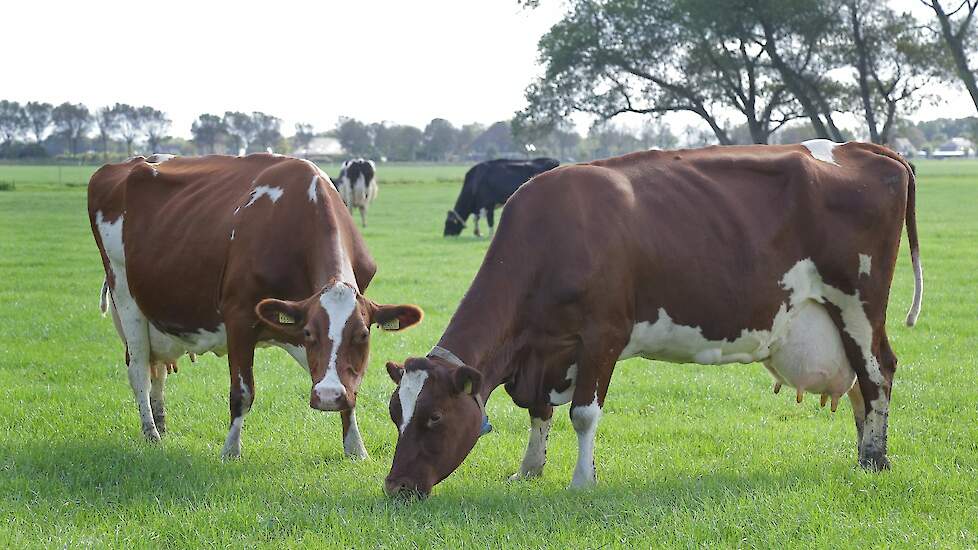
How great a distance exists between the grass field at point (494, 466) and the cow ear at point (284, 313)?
95 centimetres

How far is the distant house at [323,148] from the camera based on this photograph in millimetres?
143250

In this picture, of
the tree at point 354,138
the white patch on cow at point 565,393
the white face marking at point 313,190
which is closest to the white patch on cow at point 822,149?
the white patch on cow at point 565,393

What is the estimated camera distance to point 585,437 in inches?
253

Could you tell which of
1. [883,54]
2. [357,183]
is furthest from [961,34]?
[357,183]

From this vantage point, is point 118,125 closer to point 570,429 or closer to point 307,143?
point 307,143

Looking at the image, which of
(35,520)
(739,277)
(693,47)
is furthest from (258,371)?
(693,47)

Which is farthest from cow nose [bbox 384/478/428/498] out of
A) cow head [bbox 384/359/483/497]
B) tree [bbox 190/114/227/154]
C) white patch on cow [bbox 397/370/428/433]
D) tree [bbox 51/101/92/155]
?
tree [bbox 51/101/92/155]

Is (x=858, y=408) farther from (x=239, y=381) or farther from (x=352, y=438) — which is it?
(x=239, y=381)

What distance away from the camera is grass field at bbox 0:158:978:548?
5355mm

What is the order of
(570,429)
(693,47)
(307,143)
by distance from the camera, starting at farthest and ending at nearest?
1. (307,143)
2. (693,47)
3. (570,429)

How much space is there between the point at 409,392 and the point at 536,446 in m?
1.35

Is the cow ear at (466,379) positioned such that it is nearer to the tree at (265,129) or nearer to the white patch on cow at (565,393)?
the white patch on cow at (565,393)

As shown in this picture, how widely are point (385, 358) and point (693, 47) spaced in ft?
92.3

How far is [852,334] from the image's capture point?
689 cm
